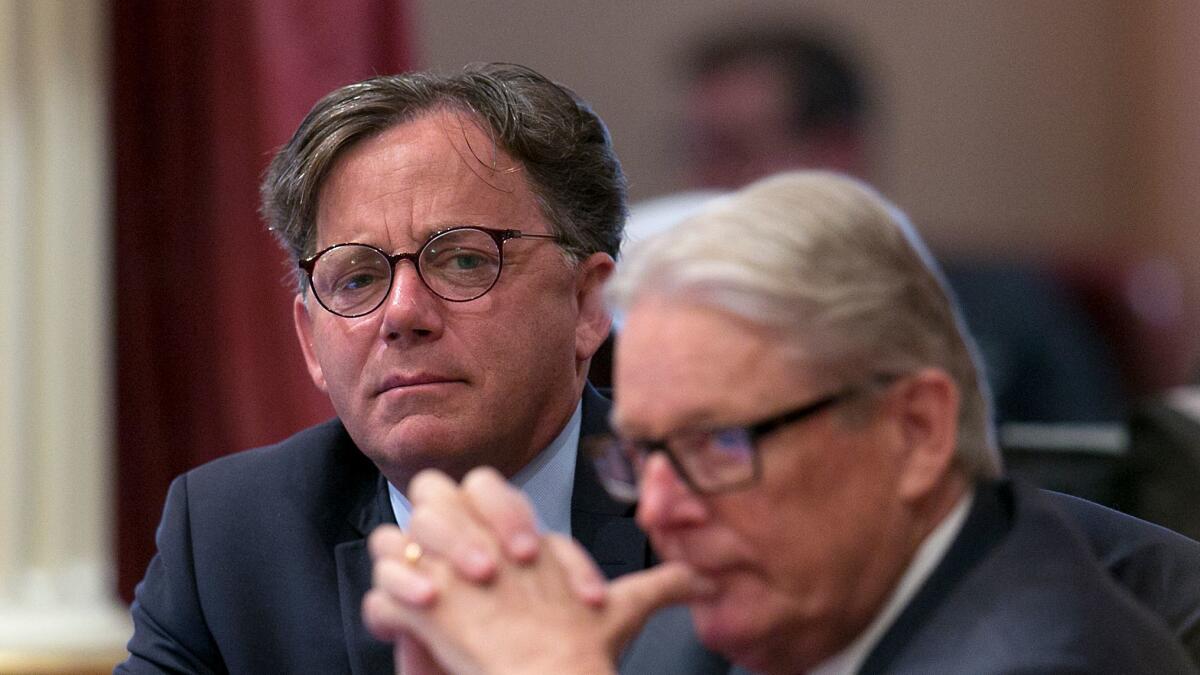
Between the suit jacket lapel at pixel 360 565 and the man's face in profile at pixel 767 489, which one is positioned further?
the suit jacket lapel at pixel 360 565

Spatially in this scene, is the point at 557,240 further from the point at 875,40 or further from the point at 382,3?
the point at 875,40

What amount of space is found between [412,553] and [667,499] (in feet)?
0.73

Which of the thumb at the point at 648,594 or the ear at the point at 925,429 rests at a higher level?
the ear at the point at 925,429

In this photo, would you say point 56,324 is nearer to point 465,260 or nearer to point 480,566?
point 465,260

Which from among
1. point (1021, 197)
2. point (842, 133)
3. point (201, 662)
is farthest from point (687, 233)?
point (1021, 197)

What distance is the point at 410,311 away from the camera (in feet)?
5.91

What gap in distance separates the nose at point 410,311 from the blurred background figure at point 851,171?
9.54 ft

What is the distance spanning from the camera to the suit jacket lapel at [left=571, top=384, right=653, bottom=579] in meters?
1.90

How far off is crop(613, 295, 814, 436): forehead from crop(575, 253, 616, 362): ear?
754mm

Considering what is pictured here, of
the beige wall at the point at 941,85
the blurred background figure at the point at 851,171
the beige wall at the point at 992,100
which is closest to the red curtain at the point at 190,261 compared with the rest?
the blurred background figure at the point at 851,171

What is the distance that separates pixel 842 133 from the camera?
5055 millimetres

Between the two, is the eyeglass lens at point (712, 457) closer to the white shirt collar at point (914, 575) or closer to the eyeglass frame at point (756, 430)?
the eyeglass frame at point (756, 430)

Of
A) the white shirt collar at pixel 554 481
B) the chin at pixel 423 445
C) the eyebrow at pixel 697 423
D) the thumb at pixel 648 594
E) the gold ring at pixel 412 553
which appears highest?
the eyebrow at pixel 697 423

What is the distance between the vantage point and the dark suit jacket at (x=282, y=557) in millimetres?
1930
